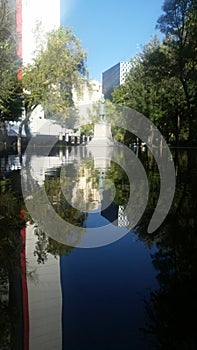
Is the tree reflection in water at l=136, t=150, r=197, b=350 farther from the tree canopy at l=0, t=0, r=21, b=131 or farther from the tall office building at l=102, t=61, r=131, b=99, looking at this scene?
the tall office building at l=102, t=61, r=131, b=99

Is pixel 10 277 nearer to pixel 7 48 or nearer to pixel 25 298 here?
pixel 25 298

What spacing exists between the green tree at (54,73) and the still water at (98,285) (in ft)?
74.7

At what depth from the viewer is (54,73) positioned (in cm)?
2762

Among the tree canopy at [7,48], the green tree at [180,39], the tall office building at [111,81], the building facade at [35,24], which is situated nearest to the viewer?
the tree canopy at [7,48]

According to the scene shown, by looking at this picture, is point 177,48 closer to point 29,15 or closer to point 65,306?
point 29,15

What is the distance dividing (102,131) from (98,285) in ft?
130

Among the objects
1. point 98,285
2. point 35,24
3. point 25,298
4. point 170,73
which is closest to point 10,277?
point 25,298

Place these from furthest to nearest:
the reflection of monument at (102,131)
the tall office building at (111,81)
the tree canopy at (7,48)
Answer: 1. the tall office building at (111,81)
2. the reflection of monument at (102,131)
3. the tree canopy at (7,48)

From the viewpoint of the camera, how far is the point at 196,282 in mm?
3281

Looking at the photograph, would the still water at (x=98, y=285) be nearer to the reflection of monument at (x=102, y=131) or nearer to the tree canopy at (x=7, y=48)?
the tree canopy at (x=7, y=48)

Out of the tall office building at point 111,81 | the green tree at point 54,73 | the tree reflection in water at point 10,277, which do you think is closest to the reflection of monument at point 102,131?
the tall office building at point 111,81

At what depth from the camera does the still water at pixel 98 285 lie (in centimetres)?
239

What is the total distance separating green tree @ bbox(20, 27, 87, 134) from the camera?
27406mm

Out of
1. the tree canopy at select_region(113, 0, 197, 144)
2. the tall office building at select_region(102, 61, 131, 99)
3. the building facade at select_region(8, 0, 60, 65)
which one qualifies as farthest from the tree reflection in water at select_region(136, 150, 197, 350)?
the tall office building at select_region(102, 61, 131, 99)
